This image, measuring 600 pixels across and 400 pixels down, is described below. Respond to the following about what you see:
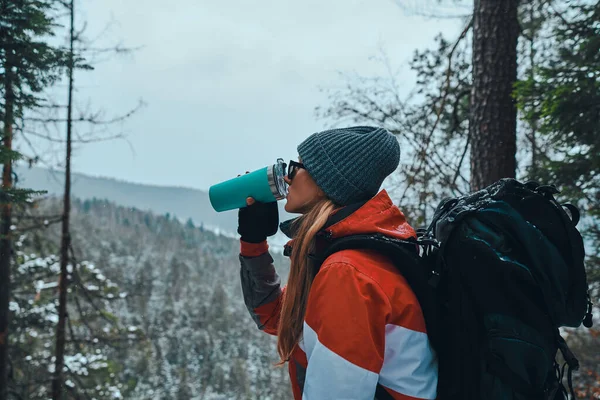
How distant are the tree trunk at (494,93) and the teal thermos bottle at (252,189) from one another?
8.83 feet

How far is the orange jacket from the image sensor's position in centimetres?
137

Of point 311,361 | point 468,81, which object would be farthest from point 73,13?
point 311,361

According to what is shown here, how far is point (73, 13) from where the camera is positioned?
6961 millimetres

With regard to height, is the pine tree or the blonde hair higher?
the pine tree

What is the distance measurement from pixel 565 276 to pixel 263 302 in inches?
48.4

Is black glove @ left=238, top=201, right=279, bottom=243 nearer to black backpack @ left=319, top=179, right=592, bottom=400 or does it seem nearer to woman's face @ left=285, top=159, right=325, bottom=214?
woman's face @ left=285, top=159, right=325, bottom=214

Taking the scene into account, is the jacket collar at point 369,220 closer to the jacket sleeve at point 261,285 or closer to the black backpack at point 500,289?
the black backpack at point 500,289

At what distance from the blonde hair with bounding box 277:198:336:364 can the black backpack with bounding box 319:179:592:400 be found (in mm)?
101

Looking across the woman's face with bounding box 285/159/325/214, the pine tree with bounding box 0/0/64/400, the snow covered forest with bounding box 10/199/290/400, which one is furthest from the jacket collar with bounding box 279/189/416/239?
the snow covered forest with bounding box 10/199/290/400

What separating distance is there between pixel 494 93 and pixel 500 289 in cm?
310

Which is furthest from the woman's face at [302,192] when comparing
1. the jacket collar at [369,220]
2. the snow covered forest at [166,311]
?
the snow covered forest at [166,311]

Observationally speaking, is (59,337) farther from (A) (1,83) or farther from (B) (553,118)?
(B) (553,118)

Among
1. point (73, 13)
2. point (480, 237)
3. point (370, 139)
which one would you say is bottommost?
point (480, 237)

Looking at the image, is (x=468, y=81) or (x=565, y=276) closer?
(x=565, y=276)
